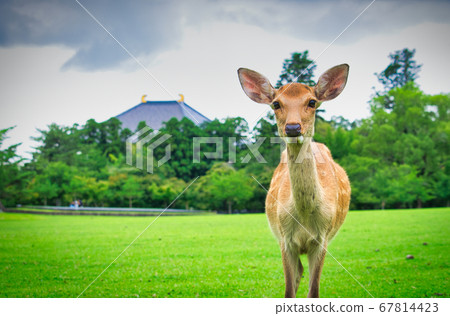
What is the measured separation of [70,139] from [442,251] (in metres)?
23.8

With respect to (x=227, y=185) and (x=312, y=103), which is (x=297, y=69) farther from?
(x=227, y=185)

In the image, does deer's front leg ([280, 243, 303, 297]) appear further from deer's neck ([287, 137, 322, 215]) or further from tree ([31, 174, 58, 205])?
tree ([31, 174, 58, 205])

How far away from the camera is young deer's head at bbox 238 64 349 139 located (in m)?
3.34

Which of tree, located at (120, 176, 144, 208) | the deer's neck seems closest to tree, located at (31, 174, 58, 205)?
tree, located at (120, 176, 144, 208)

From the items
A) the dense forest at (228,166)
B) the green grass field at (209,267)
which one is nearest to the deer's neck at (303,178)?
the green grass field at (209,267)

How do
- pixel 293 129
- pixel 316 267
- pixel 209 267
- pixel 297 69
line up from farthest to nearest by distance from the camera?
pixel 297 69, pixel 209 267, pixel 316 267, pixel 293 129

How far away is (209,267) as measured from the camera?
20.8 ft

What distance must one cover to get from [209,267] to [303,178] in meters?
3.36

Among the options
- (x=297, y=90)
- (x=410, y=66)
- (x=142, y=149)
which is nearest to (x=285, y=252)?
(x=297, y=90)

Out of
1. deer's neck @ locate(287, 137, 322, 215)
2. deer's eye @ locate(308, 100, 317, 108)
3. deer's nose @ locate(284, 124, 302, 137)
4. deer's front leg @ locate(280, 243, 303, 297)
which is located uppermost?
deer's eye @ locate(308, 100, 317, 108)

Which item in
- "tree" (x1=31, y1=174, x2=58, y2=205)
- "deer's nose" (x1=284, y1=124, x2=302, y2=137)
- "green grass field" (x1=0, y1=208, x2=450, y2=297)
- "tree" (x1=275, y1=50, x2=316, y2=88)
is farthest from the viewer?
"tree" (x1=31, y1=174, x2=58, y2=205)

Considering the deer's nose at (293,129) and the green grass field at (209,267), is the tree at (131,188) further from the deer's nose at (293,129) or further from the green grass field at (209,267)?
the deer's nose at (293,129)

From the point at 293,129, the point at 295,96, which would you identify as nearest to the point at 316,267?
the point at 293,129

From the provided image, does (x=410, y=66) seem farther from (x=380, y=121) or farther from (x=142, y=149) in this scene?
(x=142, y=149)
